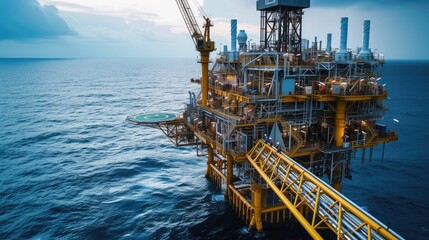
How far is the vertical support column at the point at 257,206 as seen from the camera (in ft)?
108

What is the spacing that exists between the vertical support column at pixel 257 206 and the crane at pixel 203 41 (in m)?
15.0

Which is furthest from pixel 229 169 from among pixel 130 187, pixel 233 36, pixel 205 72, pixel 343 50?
pixel 343 50

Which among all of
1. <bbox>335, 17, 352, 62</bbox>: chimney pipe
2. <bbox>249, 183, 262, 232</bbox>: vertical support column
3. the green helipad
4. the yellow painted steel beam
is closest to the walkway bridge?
the yellow painted steel beam

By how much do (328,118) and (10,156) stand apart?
54.1 metres

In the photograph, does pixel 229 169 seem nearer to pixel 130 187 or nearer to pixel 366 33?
pixel 130 187

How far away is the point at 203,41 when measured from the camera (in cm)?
4234

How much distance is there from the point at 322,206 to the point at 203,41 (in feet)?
92.1

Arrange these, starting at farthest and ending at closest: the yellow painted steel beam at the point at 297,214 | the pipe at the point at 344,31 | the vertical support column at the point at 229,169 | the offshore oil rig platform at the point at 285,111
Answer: the vertical support column at the point at 229,169, the pipe at the point at 344,31, the offshore oil rig platform at the point at 285,111, the yellow painted steel beam at the point at 297,214

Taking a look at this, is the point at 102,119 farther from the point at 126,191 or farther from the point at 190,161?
the point at 126,191

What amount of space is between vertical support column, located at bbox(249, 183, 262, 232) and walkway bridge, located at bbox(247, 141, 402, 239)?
396 cm

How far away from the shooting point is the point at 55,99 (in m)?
124

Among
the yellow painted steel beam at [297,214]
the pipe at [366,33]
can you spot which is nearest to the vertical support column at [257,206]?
the yellow painted steel beam at [297,214]

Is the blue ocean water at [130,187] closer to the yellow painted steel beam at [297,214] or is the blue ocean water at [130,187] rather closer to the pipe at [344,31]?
the yellow painted steel beam at [297,214]

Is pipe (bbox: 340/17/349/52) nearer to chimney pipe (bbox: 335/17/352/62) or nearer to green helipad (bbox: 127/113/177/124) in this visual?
chimney pipe (bbox: 335/17/352/62)
